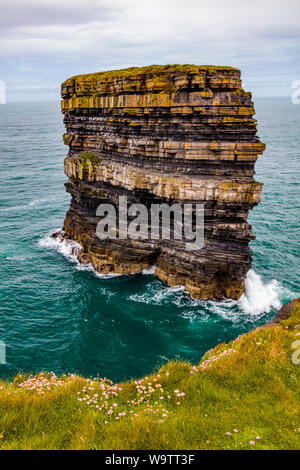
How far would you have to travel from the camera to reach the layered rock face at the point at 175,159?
29203mm

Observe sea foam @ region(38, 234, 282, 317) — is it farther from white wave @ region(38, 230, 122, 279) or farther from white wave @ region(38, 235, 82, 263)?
white wave @ region(38, 235, 82, 263)

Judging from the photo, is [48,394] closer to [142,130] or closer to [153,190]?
[153,190]

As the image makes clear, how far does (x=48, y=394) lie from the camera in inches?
477

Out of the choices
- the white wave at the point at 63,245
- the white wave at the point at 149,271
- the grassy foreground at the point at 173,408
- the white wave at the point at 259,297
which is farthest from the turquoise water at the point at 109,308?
the grassy foreground at the point at 173,408

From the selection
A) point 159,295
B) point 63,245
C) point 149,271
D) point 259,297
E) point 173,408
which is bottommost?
point 159,295

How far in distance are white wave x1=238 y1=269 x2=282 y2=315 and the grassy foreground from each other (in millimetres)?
18244

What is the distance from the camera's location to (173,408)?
38.4ft

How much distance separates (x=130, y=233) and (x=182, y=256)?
21.7 feet

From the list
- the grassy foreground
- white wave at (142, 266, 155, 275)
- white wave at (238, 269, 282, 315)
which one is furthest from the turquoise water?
the grassy foreground

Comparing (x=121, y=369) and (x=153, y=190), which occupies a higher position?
(x=153, y=190)

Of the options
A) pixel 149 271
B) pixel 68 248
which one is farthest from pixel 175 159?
pixel 68 248

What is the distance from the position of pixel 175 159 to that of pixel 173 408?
24168mm

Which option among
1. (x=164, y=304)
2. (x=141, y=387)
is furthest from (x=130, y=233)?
(x=141, y=387)

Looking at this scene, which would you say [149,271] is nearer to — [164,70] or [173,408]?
[164,70]
